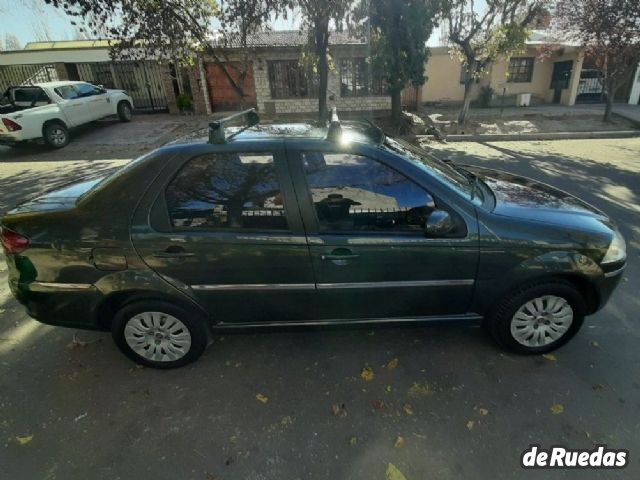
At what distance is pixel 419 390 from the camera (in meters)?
2.44

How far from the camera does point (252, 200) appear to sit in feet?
7.63

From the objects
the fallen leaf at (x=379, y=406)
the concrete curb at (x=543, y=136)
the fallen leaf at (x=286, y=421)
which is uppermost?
the fallen leaf at (x=286, y=421)

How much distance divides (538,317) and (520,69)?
66.8 feet

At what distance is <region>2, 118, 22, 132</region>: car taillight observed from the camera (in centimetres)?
958

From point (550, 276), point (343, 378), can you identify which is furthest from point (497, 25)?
point (343, 378)

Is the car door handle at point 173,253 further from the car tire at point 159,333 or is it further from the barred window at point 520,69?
the barred window at point 520,69

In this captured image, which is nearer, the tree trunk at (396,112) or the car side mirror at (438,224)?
the car side mirror at (438,224)

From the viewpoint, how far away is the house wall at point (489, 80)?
18078 millimetres

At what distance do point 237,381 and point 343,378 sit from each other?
74 cm

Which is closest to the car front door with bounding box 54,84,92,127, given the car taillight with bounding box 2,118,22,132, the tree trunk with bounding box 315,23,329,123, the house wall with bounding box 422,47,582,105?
the car taillight with bounding box 2,118,22,132

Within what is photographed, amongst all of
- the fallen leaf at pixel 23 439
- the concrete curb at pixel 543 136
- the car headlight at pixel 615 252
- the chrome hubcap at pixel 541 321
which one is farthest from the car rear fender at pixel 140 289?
the concrete curb at pixel 543 136

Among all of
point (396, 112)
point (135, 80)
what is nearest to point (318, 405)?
point (396, 112)

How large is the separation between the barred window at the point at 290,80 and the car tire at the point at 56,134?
28.0ft

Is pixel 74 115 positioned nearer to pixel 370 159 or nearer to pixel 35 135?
pixel 35 135
